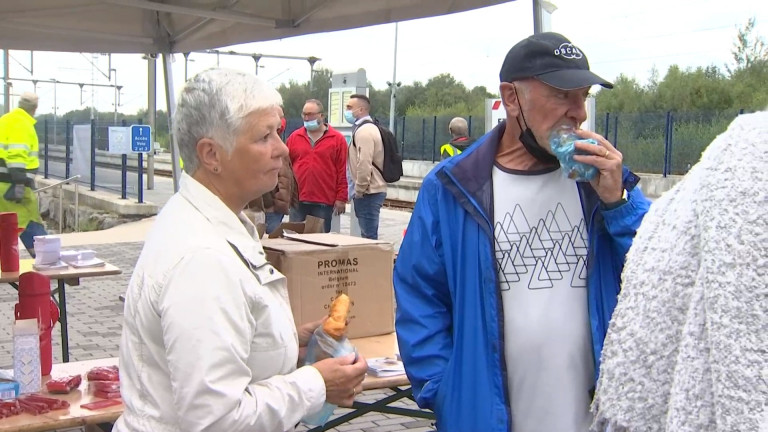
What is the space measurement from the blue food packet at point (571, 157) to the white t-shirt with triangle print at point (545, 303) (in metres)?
0.13

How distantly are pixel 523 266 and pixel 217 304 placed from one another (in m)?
0.84

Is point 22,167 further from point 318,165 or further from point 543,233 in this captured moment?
point 543,233

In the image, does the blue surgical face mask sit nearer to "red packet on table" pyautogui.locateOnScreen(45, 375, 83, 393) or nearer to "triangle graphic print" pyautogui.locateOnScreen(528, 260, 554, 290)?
"red packet on table" pyautogui.locateOnScreen(45, 375, 83, 393)

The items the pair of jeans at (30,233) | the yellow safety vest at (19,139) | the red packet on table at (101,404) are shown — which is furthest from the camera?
the yellow safety vest at (19,139)

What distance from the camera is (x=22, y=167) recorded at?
309 inches

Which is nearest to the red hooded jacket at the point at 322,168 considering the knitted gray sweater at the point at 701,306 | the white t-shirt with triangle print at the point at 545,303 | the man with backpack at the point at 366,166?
the man with backpack at the point at 366,166

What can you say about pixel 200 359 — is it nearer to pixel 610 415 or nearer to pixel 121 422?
pixel 121 422

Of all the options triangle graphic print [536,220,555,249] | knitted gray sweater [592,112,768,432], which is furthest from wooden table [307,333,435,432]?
knitted gray sweater [592,112,768,432]

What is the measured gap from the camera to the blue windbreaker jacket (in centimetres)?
202

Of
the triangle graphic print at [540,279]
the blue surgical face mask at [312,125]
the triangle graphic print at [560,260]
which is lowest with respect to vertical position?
the triangle graphic print at [540,279]

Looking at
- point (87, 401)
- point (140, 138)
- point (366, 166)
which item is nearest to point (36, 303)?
point (87, 401)

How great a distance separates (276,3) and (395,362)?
138 inches

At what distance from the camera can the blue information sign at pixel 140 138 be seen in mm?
16281

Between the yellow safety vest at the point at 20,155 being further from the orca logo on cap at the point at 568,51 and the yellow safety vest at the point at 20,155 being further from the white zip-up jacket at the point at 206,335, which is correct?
the orca logo on cap at the point at 568,51
